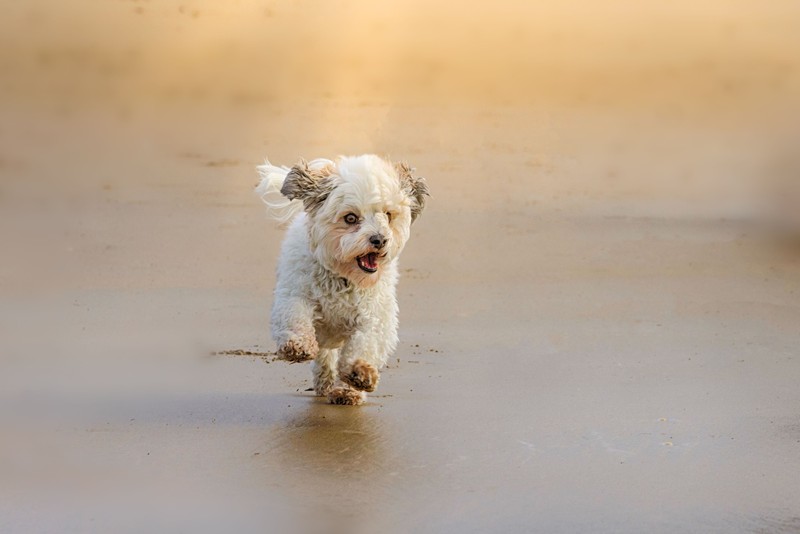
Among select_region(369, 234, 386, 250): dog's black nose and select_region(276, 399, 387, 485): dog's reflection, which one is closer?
select_region(276, 399, 387, 485): dog's reflection

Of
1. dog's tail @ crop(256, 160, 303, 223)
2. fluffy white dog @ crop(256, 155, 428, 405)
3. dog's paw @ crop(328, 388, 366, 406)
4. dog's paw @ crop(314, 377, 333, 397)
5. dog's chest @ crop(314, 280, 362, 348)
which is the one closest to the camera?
fluffy white dog @ crop(256, 155, 428, 405)

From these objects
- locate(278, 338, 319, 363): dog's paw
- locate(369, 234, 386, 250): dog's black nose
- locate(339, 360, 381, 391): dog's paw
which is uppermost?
locate(369, 234, 386, 250): dog's black nose

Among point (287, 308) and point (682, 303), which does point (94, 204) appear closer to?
point (682, 303)

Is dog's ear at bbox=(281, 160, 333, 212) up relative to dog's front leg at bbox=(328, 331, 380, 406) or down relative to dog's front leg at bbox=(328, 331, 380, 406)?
up

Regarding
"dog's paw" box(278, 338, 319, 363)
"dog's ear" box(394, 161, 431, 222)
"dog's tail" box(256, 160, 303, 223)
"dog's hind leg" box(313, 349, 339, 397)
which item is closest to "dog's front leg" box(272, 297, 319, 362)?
"dog's paw" box(278, 338, 319, 363)

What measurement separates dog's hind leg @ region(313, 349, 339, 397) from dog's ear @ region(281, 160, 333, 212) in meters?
0.95

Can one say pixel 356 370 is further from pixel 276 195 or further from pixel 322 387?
pixel 276 195

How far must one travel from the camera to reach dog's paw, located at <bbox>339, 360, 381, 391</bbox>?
577 centimetres

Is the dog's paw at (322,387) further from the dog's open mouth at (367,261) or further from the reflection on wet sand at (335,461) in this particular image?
the dog's open mouth at (367,261)

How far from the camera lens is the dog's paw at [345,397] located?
6.34 meters

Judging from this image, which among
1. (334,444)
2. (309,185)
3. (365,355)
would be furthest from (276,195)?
(334,444)

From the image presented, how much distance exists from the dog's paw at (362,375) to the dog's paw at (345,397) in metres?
0.53

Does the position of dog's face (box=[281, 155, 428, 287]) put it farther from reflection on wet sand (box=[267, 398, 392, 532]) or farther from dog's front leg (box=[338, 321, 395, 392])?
reflection on wet sand (box=[267, 398, 392, 532])

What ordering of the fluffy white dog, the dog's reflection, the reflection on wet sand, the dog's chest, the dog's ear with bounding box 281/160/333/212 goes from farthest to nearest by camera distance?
the dog's chest, the dog's ear with bounding box 281/160/333/212, the fluffy white dog, the dog's reflection, the reflection on wet sand
